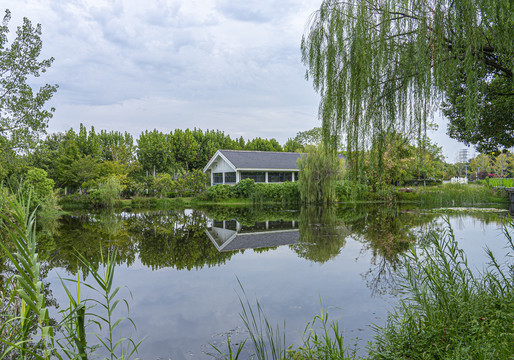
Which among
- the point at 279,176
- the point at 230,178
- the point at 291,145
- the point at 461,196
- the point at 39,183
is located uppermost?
the point at 291,145

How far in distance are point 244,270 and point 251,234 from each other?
478 centimetres

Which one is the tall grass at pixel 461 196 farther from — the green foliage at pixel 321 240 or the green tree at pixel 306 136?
the green tree at pixel 306 136

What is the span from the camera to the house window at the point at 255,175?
30.0m

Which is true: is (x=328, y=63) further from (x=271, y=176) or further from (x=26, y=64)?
(x=271, y=176)

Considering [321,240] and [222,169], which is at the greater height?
[222,169]

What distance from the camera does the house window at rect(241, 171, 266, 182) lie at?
3000 cm

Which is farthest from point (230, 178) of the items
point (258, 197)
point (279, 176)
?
point (258, 197)

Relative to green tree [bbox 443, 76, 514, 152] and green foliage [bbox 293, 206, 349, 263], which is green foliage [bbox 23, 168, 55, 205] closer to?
green foliage [bbox 293, 206, 349, 263]

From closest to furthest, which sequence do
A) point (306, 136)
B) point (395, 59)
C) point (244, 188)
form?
point (395, 59) → point (244, 188) → point (306, 136)

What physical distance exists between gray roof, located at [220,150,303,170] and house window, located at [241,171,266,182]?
2.63 ft

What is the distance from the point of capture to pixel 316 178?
24141 mm

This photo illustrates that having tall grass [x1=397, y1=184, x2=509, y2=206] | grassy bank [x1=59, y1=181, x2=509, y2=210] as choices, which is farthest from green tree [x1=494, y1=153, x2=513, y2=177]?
tall grass [x1=397, y1=184, x2=509, y2=206]

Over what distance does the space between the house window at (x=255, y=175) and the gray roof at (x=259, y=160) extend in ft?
2.63

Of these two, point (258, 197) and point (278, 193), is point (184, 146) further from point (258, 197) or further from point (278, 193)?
point (278, 193)
